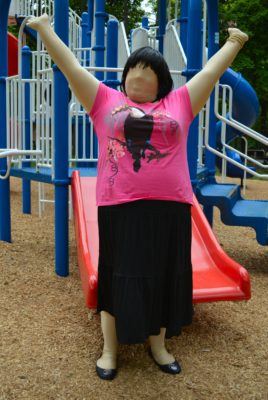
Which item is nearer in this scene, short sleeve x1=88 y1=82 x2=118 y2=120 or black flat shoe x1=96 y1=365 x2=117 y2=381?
short sleeve x1=88 y1=82 x2=118 y2=120

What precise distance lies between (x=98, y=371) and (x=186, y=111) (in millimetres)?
1324

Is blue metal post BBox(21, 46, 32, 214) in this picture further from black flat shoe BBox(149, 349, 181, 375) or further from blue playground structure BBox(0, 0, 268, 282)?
black flat shoe BBox(149, 349, 181, 375)

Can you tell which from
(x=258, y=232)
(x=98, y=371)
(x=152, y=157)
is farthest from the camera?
(x=258, y=232)

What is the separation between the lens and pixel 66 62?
2.22 m

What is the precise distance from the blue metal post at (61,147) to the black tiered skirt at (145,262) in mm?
1619

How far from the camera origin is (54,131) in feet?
12.6

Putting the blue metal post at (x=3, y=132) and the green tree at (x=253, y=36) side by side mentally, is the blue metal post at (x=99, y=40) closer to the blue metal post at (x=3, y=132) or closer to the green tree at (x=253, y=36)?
the blue metal post at (x=3, y=132)

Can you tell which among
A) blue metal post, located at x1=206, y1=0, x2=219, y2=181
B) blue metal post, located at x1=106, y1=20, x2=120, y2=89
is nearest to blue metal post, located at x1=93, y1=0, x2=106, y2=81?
blue metal post, located at x1=206, y1=0, x2=219, y2=181

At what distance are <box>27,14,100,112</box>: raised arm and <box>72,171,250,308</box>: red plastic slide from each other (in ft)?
3.11

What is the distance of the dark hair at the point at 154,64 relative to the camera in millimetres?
2262

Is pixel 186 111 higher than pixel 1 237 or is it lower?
higher

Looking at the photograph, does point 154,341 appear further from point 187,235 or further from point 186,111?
point 186,111

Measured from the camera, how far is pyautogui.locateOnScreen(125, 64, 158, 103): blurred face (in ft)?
7.42

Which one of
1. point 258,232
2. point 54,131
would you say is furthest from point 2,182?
point 258,232
